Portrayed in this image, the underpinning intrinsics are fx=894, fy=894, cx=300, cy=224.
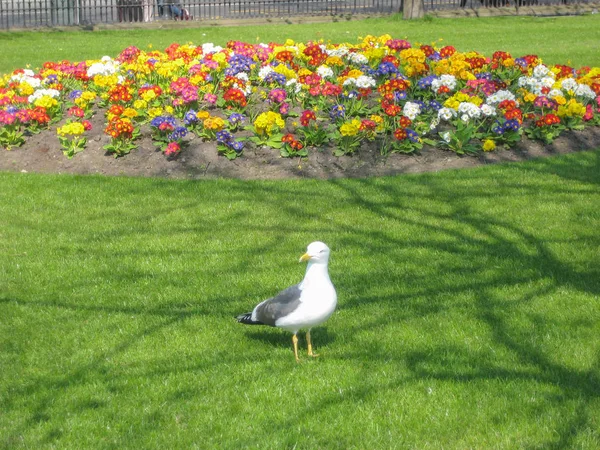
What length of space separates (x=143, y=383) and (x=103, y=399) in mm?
258

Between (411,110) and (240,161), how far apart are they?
1.91 metres

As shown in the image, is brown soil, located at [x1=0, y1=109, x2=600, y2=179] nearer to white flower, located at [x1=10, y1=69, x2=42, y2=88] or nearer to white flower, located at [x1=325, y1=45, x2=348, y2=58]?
white flower, located at [x1=10, y1=69, x2=42, y2=88]

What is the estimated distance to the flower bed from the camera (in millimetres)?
9312

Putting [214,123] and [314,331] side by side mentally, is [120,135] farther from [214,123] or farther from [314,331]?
[314,331]

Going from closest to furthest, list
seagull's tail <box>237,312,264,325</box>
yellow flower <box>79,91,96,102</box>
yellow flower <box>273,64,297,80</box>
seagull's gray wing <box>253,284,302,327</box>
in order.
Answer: seagull's gray wing <box>253,284,302,327</box> < seagull's tail <box>237,312,264,325</box> < yellow flower <box>79,91,96,102</box> < yellow flower <box>273,64,297,80</box>

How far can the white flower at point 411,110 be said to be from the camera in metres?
9.45

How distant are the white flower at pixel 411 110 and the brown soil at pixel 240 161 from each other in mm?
366

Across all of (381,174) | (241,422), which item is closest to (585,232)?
(381,174)

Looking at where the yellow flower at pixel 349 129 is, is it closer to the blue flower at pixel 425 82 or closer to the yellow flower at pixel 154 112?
the blue flower at pixel 425 82

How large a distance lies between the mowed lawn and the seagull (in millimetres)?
336

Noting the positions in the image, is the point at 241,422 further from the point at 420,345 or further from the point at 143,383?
the point at 420,345

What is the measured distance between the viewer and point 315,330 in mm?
5762

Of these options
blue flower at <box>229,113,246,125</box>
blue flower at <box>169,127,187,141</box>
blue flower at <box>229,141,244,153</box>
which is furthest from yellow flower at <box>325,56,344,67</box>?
blue flower at <box>169,127,187,141</box>

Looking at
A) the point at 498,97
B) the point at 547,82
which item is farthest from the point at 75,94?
the point at 547,82
